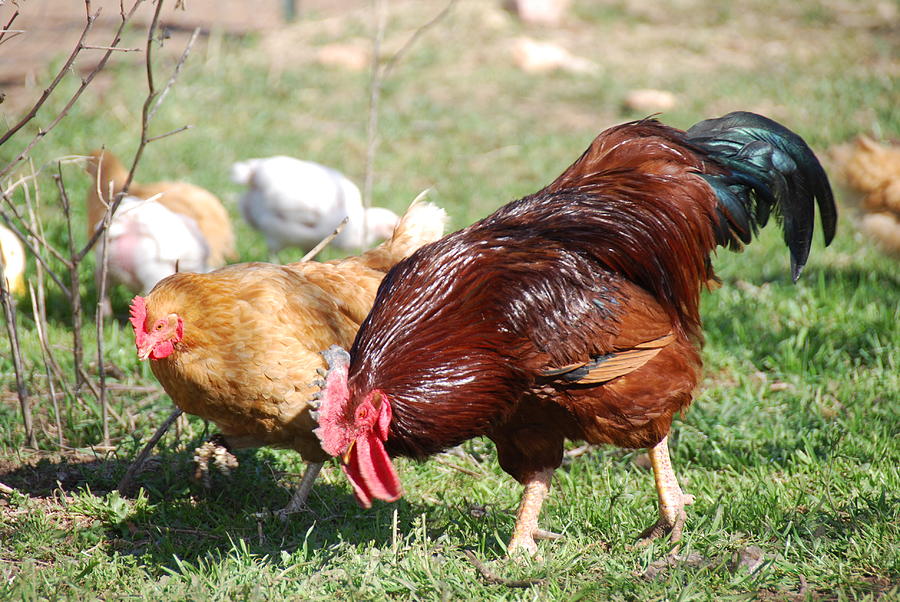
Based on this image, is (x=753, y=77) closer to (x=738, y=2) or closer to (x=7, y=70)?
(x=738, y=2)

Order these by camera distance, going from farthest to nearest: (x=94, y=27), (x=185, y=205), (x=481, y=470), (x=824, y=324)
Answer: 1. (x=94, y=27)
2. (x=185, y=205)
3. (x=824, y=324)
4. (x=481, y=470)

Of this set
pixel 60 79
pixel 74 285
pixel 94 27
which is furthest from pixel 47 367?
pixel 94 27

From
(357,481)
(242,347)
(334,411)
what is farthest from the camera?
(242,347)

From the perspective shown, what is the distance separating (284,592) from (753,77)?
30.4ft

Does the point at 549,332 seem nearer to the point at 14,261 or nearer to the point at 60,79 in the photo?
the point at 60,79

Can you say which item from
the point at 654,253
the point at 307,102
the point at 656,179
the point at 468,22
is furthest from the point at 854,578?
the point at 468,22

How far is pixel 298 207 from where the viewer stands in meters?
6.48

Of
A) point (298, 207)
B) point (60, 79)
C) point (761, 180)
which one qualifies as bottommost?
point (298, 207)

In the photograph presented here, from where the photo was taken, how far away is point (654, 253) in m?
3.41

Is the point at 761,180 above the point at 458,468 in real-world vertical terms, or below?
above

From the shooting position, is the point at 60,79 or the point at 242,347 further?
the point at 242,347

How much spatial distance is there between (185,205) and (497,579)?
418cm

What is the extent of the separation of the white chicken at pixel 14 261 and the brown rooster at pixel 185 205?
1.75 feet

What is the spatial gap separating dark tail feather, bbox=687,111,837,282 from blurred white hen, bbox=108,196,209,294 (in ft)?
10.9
